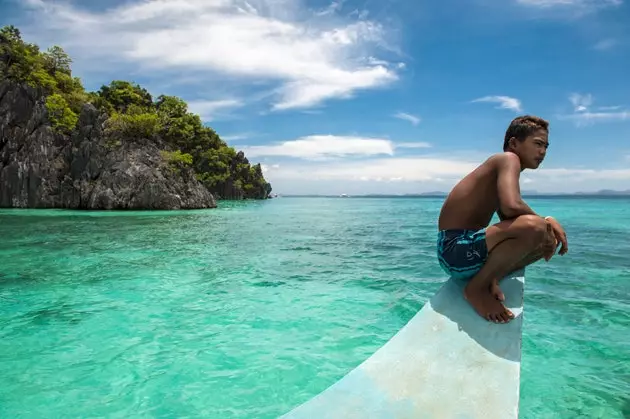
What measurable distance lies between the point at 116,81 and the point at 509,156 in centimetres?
6341

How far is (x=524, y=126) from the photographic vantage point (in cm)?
311

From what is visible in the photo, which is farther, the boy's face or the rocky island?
the rocky island

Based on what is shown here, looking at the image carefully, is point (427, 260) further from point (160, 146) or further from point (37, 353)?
point (160, 146)

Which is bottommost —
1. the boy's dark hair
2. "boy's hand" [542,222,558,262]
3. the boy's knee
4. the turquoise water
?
the turquoise water

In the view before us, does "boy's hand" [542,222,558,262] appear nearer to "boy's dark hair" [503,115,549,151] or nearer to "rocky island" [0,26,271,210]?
"boy's dark hair" [503,115,549,151]

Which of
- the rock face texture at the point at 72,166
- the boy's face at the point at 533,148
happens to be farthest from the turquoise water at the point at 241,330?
the rock face texture at the point at 72,166

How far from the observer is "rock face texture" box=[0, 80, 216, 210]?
38344 mm

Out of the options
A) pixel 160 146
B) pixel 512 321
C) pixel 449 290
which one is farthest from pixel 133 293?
pixel 160 146

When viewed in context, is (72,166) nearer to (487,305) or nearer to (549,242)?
(487,305)

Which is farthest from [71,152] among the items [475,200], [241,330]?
[475,200]

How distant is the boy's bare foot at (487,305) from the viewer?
273 centimetres

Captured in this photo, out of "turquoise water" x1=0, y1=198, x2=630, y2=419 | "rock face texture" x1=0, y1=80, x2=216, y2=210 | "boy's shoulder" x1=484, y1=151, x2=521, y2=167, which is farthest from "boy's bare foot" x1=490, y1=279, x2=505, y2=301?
"rock face texture" x1=0, y1=80, x2=216, y2=210

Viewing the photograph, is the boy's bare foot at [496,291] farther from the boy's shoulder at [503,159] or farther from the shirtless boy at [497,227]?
the boy's shoulder at [503,159]

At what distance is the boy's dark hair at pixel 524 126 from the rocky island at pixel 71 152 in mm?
40262
